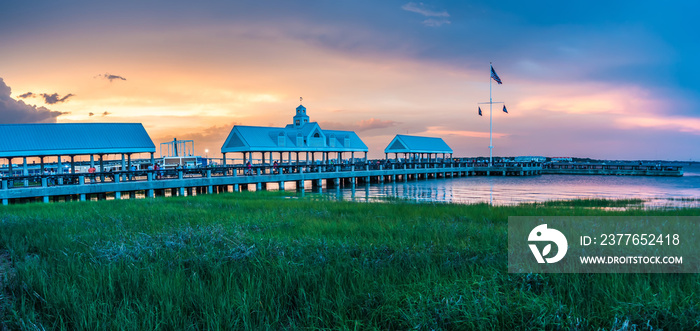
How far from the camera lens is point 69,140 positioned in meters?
33.2

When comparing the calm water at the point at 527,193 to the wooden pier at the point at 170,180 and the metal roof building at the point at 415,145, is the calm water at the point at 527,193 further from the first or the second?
the metal roof building at the point at 415,145

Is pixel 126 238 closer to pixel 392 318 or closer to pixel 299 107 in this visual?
pixel 392 318

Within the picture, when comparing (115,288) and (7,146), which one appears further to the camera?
(7,146)

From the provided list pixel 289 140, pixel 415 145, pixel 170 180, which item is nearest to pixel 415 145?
pixel 415 145

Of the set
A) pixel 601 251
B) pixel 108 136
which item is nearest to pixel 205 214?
pixel 601 251

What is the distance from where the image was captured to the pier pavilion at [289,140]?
4409 cm

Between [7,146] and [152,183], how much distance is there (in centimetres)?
1376

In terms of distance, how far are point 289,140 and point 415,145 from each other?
30.2 meters

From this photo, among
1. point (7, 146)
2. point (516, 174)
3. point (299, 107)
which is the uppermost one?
point (299, 107)

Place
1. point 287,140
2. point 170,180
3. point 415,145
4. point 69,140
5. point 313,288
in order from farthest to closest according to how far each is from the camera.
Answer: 1. point 415,145
2. point 287,140
3. point 69,140
4. point 170,180
5. point 313,288

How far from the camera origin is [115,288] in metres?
4.92

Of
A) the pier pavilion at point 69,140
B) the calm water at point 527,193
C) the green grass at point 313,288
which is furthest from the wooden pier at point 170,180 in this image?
the green grass at point 313,288

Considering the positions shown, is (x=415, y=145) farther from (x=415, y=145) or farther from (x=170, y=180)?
(x=170, y=180)

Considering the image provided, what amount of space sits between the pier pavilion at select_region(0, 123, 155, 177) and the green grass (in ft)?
98.6
